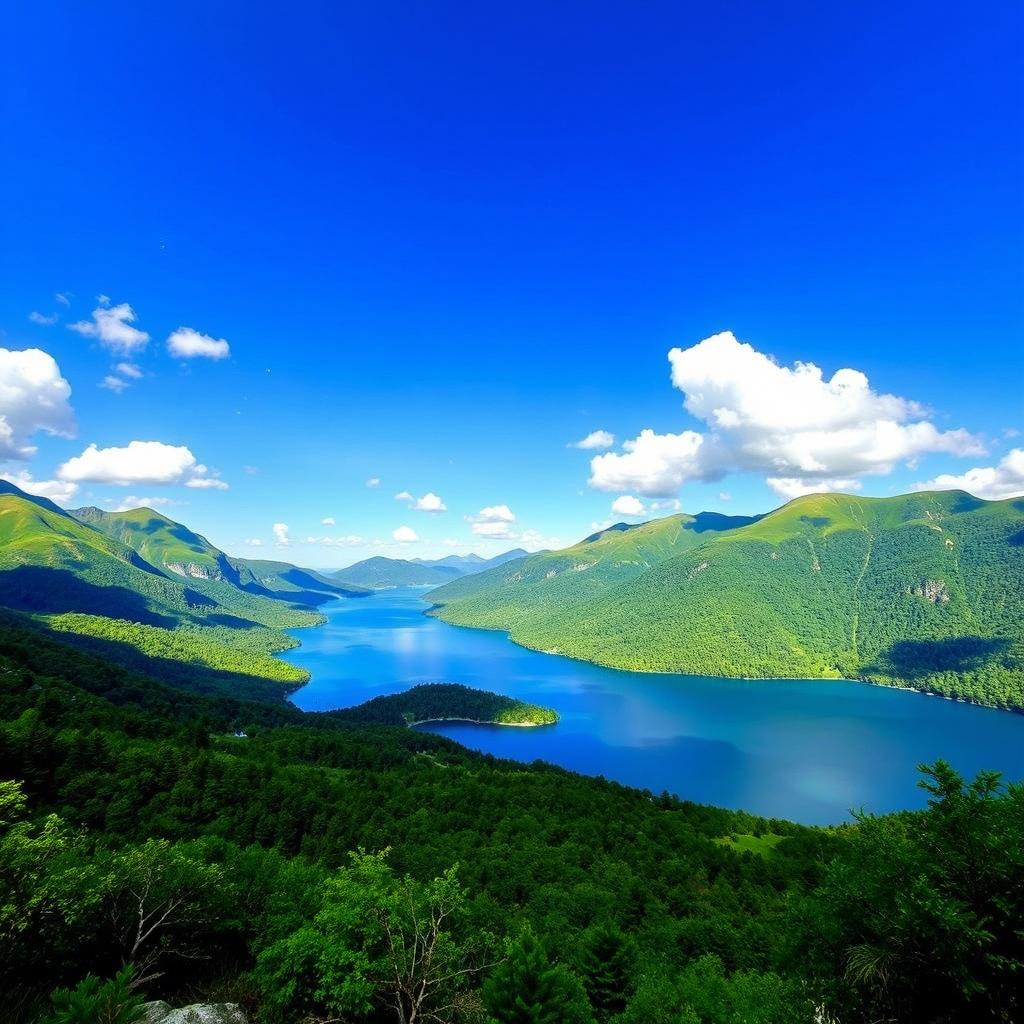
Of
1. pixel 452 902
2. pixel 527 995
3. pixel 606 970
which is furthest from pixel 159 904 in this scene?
pixel 606 970

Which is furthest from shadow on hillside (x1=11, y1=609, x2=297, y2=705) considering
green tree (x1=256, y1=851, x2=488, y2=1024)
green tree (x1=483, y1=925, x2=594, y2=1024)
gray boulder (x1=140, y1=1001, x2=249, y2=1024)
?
green tree (x1=483, y1=925, x2=594, y2=1024)

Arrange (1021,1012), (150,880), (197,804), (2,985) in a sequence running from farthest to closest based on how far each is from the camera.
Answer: (197,804) → (150,880) → (2,985) → (1021,1012)

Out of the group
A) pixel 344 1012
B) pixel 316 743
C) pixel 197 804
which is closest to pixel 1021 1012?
pixel 344 1012

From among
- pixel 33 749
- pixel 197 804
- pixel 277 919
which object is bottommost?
pixel 197 804

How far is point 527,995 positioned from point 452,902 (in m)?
3.46

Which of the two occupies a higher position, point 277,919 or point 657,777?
point 277,919

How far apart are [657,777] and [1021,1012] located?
111 m

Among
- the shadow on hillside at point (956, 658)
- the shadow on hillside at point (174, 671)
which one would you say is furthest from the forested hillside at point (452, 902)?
the shadow on hillside at point (956, 658)

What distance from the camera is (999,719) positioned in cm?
14175

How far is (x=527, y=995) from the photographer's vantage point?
41.5 ft

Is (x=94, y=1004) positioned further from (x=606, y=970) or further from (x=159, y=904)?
(x=606, y=970)

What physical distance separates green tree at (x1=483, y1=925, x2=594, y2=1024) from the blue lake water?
99.6 metres

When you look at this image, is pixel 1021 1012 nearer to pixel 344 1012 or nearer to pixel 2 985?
pixel 344 1012

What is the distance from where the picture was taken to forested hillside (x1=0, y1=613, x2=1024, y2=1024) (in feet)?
38.8
